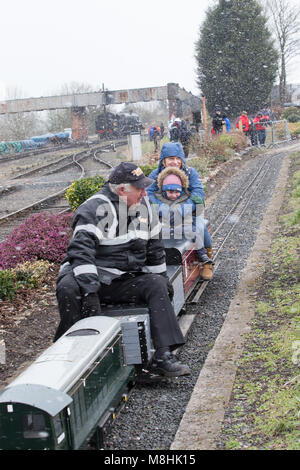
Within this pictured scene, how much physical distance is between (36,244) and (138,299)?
4.75 m

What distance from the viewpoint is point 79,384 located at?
3.57 meters

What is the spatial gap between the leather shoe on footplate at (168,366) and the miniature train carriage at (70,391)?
1.21ft

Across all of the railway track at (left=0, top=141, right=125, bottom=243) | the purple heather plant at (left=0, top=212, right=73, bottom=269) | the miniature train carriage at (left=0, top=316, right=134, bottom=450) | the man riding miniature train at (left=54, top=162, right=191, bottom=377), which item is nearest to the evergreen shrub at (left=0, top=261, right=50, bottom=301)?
the purple heather plant at (left=0, top=212, right=73, bottom=269)

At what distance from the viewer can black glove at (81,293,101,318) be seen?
14.6 feet

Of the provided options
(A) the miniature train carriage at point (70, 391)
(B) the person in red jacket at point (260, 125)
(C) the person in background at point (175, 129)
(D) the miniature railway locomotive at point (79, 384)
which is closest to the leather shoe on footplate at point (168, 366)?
(D) the miniature railway locomotive at point (79, 384)

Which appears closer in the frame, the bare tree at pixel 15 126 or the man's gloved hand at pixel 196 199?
the man's gloved hand at pixel 196 199

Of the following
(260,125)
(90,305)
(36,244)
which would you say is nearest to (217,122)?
(260,125)

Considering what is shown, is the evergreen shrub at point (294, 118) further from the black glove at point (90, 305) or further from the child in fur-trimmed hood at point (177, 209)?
the black glove at point (90, 305)

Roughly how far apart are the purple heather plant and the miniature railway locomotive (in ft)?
13.7

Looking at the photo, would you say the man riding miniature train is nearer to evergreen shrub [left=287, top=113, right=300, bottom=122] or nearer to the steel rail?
the steel rail

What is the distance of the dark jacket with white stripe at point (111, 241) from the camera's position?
452 centimetres
